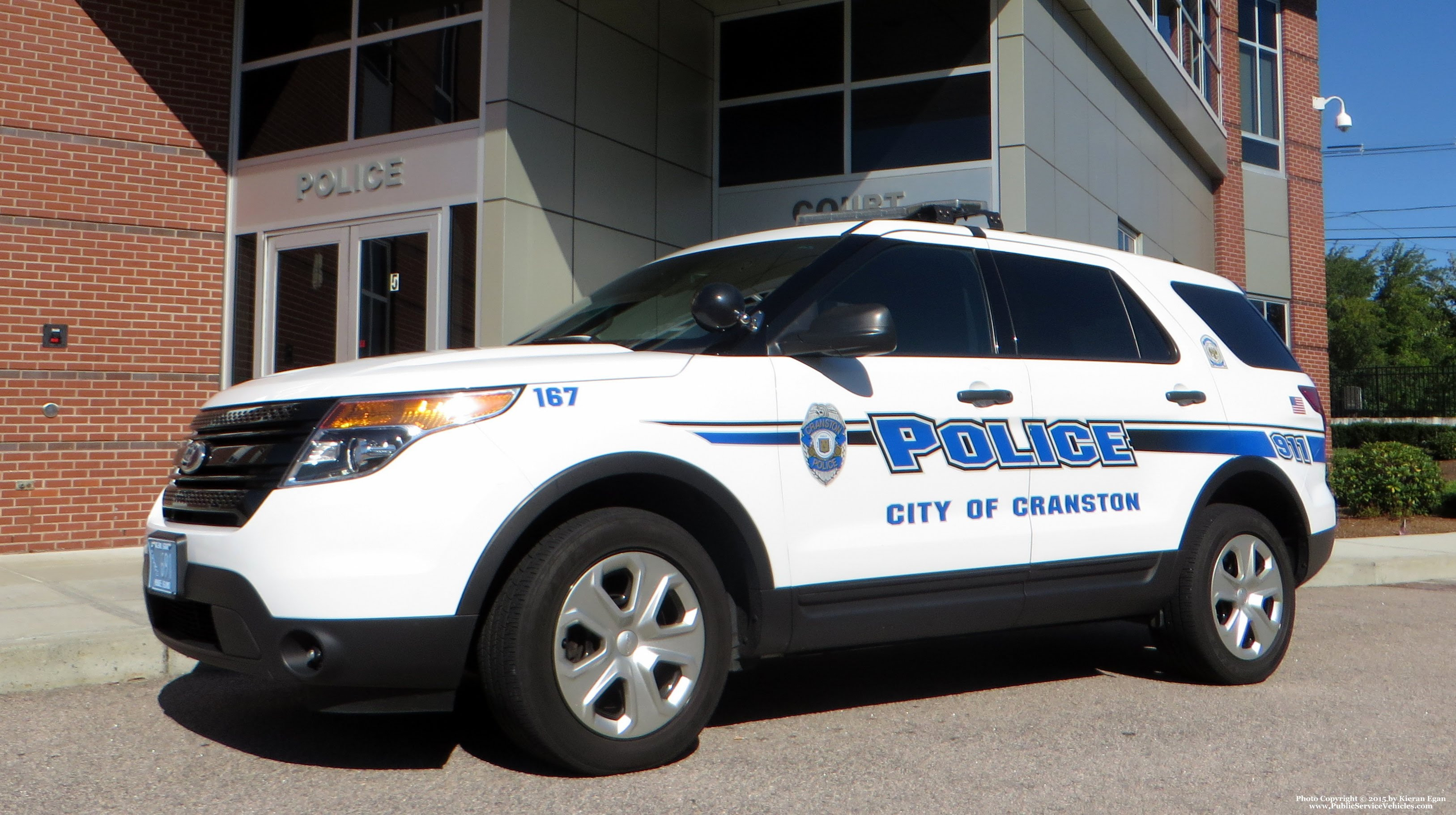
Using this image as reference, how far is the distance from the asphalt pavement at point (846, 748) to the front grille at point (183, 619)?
15.7 inches

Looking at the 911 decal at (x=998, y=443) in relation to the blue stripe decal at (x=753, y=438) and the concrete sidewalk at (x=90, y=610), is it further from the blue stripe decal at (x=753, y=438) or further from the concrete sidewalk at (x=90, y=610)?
the concrete sidewalk at (x=90, y=610)

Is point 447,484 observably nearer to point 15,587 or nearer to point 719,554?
point 719,554

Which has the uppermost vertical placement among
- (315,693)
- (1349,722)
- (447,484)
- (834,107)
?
(834,107)

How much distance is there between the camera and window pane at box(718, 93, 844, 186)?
1301 centimetres

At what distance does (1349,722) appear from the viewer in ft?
16.1

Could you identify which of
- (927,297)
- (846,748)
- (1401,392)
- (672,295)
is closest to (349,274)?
(672,295)

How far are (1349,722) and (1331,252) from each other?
72.9 metres

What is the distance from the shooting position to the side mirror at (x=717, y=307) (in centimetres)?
415

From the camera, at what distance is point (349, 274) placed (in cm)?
1091

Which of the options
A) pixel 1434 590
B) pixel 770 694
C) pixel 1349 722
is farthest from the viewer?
pixel 1434 590

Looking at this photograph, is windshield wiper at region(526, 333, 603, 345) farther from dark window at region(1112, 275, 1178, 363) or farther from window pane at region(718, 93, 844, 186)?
window pane at region(718, 93, 844, 186)

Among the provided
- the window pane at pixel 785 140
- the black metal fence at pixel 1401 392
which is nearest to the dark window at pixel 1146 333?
the window pane at pixel 785 140

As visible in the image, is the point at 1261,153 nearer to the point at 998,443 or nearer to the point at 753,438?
the point at 998,443

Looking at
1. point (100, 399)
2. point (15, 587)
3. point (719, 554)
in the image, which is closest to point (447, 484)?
point (719, 554)
